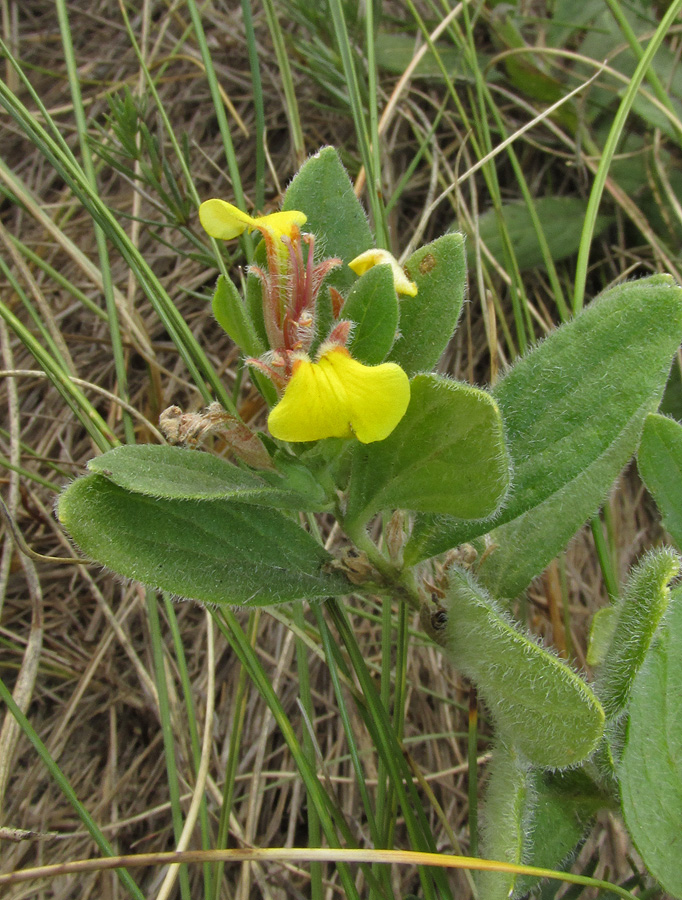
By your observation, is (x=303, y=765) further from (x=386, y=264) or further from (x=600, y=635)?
(x=386, y=264)

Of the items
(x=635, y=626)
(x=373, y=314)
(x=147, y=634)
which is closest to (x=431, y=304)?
(x=373, y=314)

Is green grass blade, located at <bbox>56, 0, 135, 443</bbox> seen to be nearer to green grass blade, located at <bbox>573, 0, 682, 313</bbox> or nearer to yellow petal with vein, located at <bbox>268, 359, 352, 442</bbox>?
yellow petal with vein, located at <bbox>268, 359, 352, 442</bbox>

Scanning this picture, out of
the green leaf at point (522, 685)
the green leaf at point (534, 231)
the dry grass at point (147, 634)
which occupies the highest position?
the green leaf at point (534, 231)

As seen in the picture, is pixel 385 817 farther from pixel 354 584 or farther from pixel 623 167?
pixel 623 167

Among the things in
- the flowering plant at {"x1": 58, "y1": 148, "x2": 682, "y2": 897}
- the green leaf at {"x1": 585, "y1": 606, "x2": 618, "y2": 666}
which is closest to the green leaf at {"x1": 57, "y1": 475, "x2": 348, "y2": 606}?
the flowering plant at {"x1": 58, "y1": 148, "x2": 682, "y2": 897}

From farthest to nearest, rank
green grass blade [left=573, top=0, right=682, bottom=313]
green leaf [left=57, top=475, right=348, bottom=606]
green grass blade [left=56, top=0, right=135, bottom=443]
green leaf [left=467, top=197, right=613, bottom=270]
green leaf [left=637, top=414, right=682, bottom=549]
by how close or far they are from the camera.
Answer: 1. green leaf [left=467, top=197, right=613, bottom=270]
2. green grass blade [left=56, top=0, right=135, bottom=443]
3. green grass blade [left=573, top=0, right=682, bottom=313]
4. green leaf [left=637, top=414, right=682, bottom=549]
5. green leaf [left=57, top=475, right=348, bottom=606]

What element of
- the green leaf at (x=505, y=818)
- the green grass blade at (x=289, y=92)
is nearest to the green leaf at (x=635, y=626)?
the green leaf at (x=505, y=818)

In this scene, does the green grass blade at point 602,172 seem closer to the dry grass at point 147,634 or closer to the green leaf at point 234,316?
the dry grass at point 147,634
